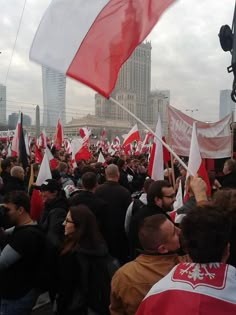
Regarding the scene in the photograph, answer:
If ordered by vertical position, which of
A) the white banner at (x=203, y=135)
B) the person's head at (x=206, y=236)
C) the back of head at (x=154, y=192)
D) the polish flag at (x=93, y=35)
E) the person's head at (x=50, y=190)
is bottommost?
the person's head at (x=50, y=190)

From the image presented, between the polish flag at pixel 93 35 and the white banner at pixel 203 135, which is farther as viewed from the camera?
the white banner at pixel 203 135

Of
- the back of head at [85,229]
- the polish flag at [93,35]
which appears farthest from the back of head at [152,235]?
the polish flag at [93,35]

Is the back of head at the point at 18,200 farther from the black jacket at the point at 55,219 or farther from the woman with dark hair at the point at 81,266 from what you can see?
the woman with dark hair at the point at 81,266

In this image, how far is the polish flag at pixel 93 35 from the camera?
4.41 m

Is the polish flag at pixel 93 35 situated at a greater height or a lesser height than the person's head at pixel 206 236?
A: greater

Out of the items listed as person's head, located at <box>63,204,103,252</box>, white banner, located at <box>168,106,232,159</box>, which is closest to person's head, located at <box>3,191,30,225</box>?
person's head, located at <box>63,204,103,252</box>

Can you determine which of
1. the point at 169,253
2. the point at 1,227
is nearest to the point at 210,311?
the point at 169,253

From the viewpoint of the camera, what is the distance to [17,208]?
11.8ft

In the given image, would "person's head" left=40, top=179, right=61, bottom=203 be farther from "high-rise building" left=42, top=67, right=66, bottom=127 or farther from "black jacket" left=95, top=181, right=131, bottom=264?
"high-rise building" left=42, top=67, right=66, bottom=127

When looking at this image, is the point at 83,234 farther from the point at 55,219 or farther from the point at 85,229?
the point at 55,219

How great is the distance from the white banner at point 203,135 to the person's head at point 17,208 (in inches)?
160

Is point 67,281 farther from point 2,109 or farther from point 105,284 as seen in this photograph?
point 2,109

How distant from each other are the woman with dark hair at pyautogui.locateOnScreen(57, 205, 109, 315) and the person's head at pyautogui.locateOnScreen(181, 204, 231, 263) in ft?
4.81

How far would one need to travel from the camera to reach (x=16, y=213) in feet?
11.7
